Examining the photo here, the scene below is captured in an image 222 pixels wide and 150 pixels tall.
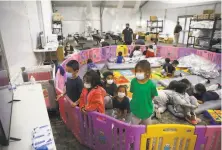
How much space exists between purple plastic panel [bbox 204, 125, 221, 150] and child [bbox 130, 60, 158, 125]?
0.66m

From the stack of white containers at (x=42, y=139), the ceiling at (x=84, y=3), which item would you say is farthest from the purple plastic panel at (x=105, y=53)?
the ceiling at (x=84, y=3)

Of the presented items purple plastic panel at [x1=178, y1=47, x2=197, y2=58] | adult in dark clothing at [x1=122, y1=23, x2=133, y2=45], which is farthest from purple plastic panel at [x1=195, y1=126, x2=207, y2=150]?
adult in dark clothing at [x1=122, y1=23, x2=133, y2=45]

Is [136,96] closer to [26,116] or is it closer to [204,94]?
[26,116]

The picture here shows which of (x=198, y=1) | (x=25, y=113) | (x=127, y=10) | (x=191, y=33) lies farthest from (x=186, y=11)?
(x=25, y=113)

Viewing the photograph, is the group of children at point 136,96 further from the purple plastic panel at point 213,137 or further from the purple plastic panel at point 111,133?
the purple plastic panel at point 213,137

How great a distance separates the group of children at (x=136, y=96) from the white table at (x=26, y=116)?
17.7 inches

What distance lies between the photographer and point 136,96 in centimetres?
207

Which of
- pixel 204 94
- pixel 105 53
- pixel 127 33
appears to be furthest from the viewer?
Answer: pixel 127 33

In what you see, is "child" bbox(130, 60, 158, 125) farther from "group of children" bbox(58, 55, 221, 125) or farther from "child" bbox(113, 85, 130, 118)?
"child" bbox(113, 85, 130, 118)

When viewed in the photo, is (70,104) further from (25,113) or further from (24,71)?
(24,71)

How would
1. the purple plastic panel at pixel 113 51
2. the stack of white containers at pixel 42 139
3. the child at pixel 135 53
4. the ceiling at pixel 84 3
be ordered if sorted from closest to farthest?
1. the stack of white containers at pixel 42 139
2. the child at pixel 135 53
3. the purple plastic panel at pixel 113 51
4. the ceiling at pixel 84 3

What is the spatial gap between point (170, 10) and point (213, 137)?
12447mm

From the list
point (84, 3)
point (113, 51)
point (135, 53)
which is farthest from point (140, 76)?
point (84, 3)

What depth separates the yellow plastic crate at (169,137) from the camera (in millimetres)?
1653
